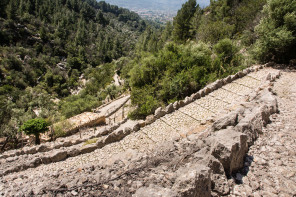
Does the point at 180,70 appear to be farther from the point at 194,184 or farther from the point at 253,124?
the point at 194,184

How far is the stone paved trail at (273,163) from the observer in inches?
163

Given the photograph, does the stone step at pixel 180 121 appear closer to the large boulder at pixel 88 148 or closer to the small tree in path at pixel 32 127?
the large boulder at pixel 88 148

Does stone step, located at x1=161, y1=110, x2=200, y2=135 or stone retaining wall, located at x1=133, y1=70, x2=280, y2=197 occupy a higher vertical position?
stone retaining wall, located at x1=133, y1=70, x2=280, y2=197

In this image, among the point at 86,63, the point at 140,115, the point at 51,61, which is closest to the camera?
the point at 140,115

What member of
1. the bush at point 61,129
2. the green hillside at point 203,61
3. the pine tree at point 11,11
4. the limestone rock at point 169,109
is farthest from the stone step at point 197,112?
the pine tree at point 11,11

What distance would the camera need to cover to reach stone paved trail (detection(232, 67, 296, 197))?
4.14m

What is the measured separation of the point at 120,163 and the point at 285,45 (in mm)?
17151

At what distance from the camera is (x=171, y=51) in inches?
751

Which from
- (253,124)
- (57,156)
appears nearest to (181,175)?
(253,124)

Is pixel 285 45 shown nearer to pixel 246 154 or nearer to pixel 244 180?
pixel 246 154

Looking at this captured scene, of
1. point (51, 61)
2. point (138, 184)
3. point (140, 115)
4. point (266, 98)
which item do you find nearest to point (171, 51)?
point (140, 115)

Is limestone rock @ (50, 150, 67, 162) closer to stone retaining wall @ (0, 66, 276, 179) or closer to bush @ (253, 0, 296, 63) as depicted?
stone retaining wall @ (0, 66, 276, 179)

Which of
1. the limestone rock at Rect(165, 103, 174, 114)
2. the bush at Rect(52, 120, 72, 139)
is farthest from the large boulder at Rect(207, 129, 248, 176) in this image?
the bush at Rect(52, 120, 72, 139)

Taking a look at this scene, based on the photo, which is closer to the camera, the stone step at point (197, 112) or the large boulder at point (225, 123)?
the large boulder at point (225, 123)
